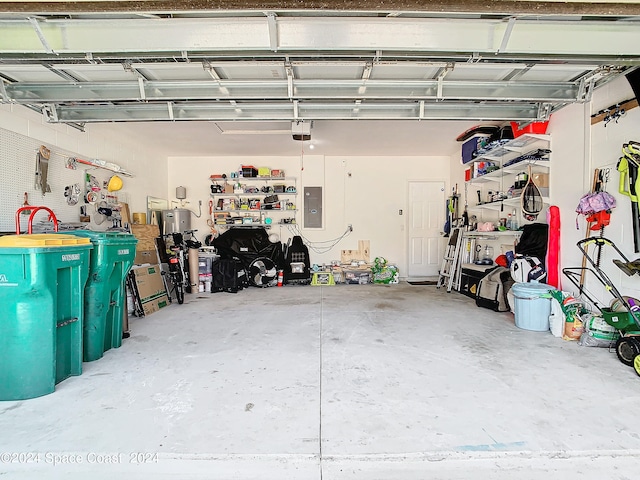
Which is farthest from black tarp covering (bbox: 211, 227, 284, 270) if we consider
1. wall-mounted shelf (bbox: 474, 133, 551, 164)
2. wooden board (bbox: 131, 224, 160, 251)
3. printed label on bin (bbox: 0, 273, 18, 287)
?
printed label on bin (bbox: 0, 273, 18, 287)

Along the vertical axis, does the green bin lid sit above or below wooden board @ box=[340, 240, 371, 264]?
above

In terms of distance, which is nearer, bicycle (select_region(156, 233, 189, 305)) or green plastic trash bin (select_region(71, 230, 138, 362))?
green plastic trash bin (select_region(71, 230, 138, 362))

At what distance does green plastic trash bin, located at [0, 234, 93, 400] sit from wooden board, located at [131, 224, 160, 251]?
3393 mm

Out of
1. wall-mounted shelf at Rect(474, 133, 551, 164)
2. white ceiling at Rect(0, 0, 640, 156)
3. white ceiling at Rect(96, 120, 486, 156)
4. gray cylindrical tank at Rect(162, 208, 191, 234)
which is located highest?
white ceiling at Rect(96, 120, 486, 156)

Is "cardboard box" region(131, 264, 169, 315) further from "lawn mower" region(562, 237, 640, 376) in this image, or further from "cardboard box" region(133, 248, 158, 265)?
"lawn mower" region(562, 237, 640, 376)

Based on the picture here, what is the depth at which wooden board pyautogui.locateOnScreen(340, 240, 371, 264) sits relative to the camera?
779cm

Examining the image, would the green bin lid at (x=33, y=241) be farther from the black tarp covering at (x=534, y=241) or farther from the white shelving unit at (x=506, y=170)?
the white shelving unit at (x=506, y=170)

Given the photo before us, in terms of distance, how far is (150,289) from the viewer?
4.91 m

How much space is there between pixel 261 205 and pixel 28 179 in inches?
165

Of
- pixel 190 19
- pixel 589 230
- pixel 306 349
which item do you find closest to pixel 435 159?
pixel 589 230

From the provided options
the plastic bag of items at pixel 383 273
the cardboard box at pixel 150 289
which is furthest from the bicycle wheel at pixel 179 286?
the plastic bag of items at pixel 383 273

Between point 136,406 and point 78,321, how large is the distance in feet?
2.99

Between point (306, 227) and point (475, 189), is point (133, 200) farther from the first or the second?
point (475, 189)

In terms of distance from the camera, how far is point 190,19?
7.49ft
